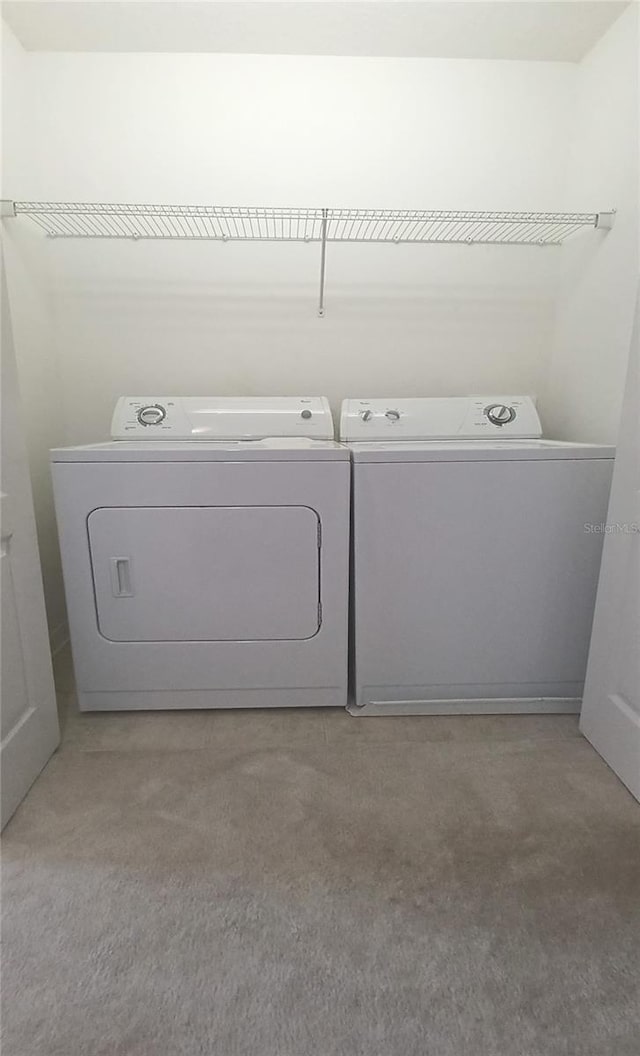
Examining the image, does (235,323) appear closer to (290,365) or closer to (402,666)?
(290,365)

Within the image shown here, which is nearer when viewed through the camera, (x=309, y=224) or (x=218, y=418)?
(x=218, y=418)

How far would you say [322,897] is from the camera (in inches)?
44.4

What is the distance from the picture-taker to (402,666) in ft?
5.76

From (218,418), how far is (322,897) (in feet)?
5.10

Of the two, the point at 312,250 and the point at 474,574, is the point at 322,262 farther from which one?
the point at 474,574

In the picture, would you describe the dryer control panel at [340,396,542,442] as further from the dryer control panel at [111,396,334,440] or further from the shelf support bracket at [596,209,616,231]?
the shelf support bracket at [596,209,616,231]

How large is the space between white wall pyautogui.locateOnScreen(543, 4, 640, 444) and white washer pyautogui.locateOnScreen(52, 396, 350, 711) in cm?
109

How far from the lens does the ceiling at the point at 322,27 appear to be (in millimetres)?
1743

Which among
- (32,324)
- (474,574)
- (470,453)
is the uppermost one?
(32,324)

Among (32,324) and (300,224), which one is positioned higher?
(300,224)

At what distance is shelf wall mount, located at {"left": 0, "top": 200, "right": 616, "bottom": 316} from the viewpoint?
6.35ft

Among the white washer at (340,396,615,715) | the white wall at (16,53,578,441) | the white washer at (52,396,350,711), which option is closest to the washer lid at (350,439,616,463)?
the white washer at (340,396,615,715)

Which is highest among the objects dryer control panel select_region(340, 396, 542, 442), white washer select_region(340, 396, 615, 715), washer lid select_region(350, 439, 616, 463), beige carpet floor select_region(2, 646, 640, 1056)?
dryer control panel select_region(340, 396, 542, 442)

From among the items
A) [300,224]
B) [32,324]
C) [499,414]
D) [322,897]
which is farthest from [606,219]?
[322,897]
